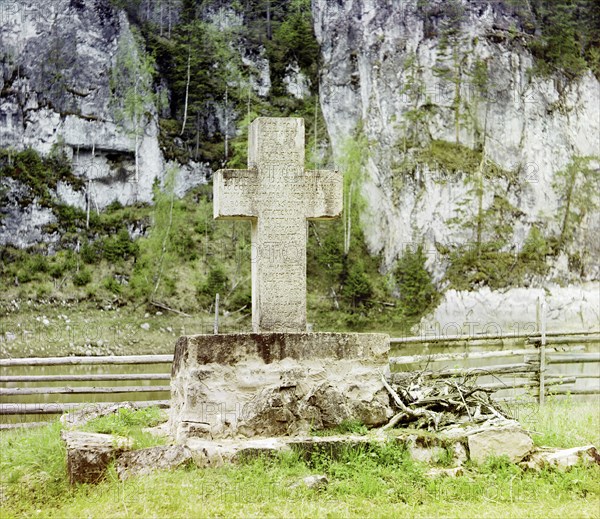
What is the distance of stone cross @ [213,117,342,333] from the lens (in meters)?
7.16

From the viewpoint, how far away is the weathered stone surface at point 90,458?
5820mm

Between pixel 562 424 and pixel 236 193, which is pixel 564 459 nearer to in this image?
pixel 562 424

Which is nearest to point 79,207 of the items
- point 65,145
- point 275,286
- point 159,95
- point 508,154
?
point 65,145

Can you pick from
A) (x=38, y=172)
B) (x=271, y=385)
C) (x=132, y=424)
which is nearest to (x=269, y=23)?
(x=38, y=172)

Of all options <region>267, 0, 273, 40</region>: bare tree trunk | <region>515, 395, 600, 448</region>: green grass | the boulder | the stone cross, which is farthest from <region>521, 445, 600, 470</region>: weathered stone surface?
<region>267, 0, 273, 40</region>: bare tree trunk

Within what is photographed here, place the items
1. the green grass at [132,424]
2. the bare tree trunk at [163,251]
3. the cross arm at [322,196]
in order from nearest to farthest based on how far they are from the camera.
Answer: the green grass at [132,424] < the cross arm at [322,196] < the bare tree trunk at [163,251]

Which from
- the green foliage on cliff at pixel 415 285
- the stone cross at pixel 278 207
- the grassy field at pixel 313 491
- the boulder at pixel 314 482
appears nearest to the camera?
the grassy field at pixel 313 491

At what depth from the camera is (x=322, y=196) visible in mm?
7363

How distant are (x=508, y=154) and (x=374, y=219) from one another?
6818 millimetres

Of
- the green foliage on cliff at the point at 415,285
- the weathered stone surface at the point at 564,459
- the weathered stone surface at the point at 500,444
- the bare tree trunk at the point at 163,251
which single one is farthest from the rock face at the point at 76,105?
the weathered stone surface at the point at 564,459

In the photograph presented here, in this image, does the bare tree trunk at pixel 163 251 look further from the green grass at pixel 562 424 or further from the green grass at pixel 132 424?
the green grass at pixel 132 424

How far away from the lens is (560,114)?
36.3m

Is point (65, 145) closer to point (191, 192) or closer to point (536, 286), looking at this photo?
point (191, 192)

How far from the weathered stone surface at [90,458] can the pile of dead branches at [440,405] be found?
7.34 ft
